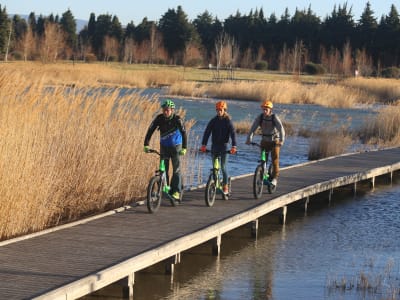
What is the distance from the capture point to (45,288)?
8.06m

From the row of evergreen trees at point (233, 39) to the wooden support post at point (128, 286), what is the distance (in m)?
69.6

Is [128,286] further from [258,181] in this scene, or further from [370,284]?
[258,181]

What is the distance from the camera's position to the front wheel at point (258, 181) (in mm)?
13812

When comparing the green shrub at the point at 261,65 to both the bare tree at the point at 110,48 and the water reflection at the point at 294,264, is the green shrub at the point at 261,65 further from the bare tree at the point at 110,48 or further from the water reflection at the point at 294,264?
the water reflection at the point at 294,264

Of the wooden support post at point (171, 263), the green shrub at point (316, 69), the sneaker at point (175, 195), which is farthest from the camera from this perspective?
the green shrub at point (316, 69)

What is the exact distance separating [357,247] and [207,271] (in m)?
2.78

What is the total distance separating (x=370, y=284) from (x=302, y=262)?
1.44 meters

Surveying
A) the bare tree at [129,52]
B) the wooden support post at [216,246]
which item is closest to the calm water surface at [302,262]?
the wooden support post at [216,246]

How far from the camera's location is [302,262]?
11.5 meters

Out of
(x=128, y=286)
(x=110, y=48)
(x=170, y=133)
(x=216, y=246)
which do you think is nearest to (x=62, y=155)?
(x=170, y=133)

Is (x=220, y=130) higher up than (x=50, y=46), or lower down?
lower down

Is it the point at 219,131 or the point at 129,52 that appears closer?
the point at 219,131

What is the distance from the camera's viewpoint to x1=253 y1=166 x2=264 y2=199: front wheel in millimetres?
13812

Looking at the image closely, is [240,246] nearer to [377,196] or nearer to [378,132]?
[377,196]
